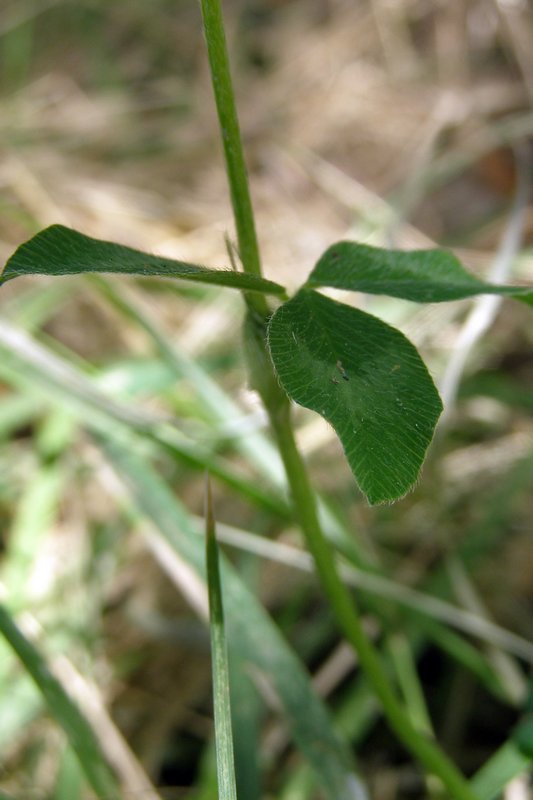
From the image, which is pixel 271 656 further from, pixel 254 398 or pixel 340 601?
pixel 254 398

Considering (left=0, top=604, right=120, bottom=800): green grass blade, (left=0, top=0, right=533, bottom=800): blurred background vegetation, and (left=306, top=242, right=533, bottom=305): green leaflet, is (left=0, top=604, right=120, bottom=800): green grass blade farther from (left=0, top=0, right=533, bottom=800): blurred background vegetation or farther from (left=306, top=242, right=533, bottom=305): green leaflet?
(left=306, top=242, right=533, bottom=305): green leaflet

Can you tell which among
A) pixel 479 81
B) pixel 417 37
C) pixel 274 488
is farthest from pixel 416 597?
pixel 417 37

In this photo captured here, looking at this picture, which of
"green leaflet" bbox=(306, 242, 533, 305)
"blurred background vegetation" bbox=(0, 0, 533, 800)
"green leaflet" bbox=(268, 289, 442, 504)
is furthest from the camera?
"blurred background vegetation" bbox=(0, 0, 533, 800)

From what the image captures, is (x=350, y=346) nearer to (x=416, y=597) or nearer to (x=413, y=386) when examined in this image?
(x=413, y=386)

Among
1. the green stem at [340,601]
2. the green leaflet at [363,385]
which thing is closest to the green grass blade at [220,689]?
the green stem at [340,601]

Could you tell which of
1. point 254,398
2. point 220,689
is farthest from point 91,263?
point 254,398

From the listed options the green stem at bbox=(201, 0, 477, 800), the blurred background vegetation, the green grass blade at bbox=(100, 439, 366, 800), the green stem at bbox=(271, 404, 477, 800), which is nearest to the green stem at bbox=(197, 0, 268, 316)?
Result: the green stem at bbox=(201, 0, 477, 800)
